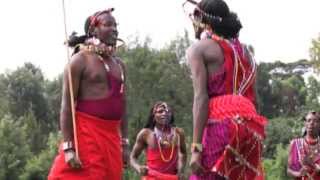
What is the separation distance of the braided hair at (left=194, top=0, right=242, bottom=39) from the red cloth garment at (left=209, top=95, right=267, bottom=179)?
0.54 m

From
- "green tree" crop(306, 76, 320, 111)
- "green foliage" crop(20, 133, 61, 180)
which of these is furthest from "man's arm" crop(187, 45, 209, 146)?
"green tree" crop(306, 76, 320, 111)

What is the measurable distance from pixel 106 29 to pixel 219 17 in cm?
135

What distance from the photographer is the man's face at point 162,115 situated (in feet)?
45.2

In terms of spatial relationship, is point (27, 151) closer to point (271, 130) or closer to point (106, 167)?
point (271, 130)

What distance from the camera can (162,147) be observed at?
45.0ft

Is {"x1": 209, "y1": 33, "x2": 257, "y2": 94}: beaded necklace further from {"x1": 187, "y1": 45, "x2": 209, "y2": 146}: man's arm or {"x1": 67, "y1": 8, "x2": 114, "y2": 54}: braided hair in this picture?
{"x1": 67, "y1": 8, "x2": 114, "y2": 54}: braided hair

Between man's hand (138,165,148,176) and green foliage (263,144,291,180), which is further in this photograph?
green foliage (263,144,291,180)

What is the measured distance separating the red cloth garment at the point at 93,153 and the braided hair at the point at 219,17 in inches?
56.4

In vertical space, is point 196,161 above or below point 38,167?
above

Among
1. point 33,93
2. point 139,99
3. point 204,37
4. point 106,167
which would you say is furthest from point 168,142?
point 33,93

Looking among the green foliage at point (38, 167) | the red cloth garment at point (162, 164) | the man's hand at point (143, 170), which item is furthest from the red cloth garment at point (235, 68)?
the green foliage at point (38, 167)

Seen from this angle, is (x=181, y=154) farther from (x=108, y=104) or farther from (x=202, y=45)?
(x=202, y=45)

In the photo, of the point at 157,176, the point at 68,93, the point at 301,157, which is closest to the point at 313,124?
the point at 301,157

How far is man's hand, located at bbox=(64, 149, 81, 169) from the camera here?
787 centimetres
